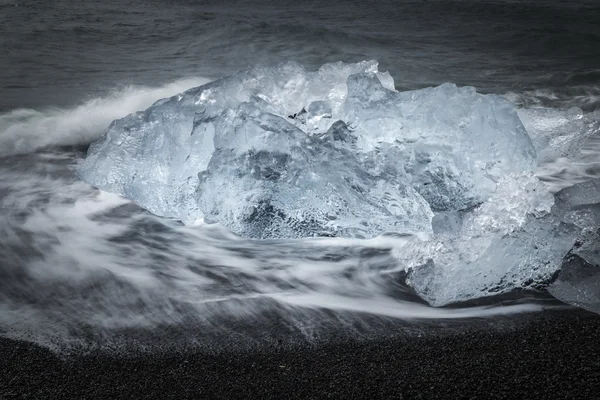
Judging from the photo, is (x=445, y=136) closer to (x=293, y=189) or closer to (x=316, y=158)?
(x=316, y=158)

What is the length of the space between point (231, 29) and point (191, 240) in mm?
7189

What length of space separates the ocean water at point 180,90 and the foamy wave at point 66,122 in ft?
0.08

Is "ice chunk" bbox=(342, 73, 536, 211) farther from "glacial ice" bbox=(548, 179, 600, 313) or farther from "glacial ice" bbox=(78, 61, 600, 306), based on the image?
"glacial ice" bbox=(548, 179, 600, 313)

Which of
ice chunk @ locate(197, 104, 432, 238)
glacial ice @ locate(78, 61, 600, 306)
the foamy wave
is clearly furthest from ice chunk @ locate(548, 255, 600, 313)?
the foamy wave

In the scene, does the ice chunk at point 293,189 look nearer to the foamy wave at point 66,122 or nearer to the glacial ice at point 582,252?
the glacial ice at point 582,252

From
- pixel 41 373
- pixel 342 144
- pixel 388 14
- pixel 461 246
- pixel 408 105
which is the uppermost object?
pixel 388 14

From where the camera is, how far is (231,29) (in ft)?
31.6

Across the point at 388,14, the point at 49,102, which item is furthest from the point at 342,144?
the point at 388,14

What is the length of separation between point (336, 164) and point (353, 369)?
155 cm

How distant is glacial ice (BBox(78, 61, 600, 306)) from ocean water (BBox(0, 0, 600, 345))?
0.15 metres

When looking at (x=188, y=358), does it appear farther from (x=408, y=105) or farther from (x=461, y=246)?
(x=408, y=105)

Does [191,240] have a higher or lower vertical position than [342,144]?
lower

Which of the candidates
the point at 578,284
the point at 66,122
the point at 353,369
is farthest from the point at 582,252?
the point at 66,122

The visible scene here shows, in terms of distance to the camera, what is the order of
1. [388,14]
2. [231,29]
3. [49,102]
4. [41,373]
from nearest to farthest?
1. [41,373]
2. [49,102]
3. [231,29]
4. [388,14]
